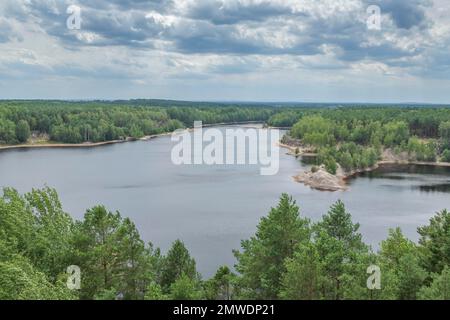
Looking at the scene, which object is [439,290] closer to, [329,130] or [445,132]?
[445,132]

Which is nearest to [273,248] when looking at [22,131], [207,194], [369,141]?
[207,194]

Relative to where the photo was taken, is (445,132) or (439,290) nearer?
(439,290)

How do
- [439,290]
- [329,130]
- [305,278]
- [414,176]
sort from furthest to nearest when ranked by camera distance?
[329,130]
[414,176]
[305,278]
[439,290]

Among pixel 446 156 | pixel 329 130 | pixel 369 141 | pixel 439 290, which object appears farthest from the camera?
pixel 329 130

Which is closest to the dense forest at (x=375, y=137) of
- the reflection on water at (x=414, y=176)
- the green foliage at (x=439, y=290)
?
the reflection on water at (x=414, y=176)

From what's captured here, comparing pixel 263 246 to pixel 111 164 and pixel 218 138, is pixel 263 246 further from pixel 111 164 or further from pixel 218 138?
pixel 218 138

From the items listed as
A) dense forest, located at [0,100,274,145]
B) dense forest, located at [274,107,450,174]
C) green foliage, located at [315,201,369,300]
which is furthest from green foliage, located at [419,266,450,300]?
dense forest, located at [0,100,274,145]
